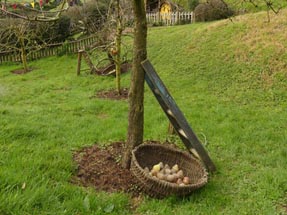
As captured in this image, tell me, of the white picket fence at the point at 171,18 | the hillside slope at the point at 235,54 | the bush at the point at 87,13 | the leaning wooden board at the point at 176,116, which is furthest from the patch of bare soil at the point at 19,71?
the leaning wooden board at the point at 176,116

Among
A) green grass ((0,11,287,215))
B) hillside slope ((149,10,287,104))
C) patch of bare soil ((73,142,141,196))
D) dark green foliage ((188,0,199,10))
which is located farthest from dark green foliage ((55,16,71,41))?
patch of bare soil ((73,142,141,196))

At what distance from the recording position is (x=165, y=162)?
171 inches

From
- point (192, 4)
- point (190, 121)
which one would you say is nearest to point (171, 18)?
point (192, 4)

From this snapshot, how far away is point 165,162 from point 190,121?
2.15 m

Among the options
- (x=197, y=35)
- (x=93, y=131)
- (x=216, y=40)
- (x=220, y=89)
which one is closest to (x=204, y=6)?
(x=197, y=35)

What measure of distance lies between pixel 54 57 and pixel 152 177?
15.9m

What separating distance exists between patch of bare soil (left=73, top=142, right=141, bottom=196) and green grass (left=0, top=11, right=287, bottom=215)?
0.15 metres

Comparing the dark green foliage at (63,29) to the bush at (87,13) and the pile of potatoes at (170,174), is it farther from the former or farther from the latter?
the pile of potatoes at (170,174)

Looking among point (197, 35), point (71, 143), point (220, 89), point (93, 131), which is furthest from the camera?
point (197, 35)

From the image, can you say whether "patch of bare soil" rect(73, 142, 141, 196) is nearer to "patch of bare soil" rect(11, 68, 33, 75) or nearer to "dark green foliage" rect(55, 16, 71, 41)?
"patch of bare soil" rect(11, 68, 33, 75)

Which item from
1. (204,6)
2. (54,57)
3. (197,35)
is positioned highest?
(204,6)

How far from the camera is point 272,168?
14.4 feet

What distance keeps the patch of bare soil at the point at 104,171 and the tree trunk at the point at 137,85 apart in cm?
19

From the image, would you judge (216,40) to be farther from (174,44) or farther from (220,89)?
(220,89)
